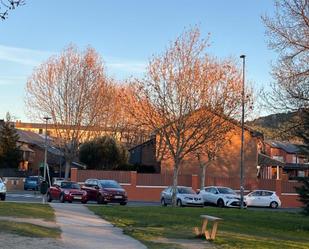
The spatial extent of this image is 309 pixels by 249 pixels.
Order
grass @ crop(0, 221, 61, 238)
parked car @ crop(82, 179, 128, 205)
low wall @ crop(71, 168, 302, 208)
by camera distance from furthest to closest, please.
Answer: low wall @ crop(71, 168, 302, 208) → parked car @ crop(82, 179, 128, 205) → grass @ crop(0, 221, 61, 238)

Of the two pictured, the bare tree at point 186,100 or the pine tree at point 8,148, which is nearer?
the bare tree at point 186,100

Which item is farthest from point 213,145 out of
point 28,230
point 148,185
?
point 28,230

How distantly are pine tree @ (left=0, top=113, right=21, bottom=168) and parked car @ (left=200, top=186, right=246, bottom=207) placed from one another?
35315 millimetres

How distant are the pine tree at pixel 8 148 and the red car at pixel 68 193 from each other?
34689mm

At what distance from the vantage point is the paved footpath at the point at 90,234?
13690 mm

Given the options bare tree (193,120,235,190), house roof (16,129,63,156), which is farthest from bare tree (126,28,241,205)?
house roof (16,129,63,156)

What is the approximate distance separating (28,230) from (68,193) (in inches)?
790

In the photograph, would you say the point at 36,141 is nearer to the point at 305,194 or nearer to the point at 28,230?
the point at 305,194

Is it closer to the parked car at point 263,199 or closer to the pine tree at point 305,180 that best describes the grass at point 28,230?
the pine tree at point 305,180

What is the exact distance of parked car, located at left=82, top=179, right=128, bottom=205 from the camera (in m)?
34.9

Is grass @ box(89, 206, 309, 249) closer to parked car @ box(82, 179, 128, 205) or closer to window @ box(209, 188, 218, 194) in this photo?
parked car @ box(82, 179, 128, 205)

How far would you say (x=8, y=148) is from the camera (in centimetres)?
7069

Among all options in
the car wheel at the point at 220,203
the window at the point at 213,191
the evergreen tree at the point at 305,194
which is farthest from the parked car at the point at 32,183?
the evergreen tree at the point at 305,194

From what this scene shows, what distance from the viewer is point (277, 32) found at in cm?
2617
